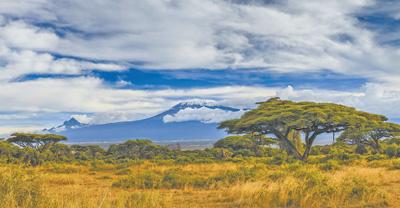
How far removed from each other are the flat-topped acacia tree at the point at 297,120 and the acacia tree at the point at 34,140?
28.7 m

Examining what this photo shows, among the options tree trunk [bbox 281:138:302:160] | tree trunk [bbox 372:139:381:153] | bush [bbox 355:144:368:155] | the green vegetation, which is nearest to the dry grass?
the green vegetation

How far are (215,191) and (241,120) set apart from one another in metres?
14.2

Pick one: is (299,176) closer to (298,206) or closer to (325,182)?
(325,182)

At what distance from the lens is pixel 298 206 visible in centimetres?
1036

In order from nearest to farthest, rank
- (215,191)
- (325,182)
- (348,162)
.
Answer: (325,182), (215,191), (348,162)

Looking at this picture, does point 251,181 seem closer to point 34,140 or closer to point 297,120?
point 297,120

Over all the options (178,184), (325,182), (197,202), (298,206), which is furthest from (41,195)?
(325,182)

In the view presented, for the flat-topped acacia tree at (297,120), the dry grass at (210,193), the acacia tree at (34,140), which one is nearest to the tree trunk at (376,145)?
the flat-topped acacia tree at (297,120)

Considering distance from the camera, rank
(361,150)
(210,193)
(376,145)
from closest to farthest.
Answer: (210,193) < (361,150) < (376,145)

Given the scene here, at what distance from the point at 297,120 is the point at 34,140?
121 ft

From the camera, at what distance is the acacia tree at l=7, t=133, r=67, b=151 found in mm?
48438

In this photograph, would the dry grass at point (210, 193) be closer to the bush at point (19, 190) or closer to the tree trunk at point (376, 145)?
the bush at point (19, 190)

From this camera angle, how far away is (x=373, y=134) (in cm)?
4000

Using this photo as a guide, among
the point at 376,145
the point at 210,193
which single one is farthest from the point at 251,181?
the point at 376,145
